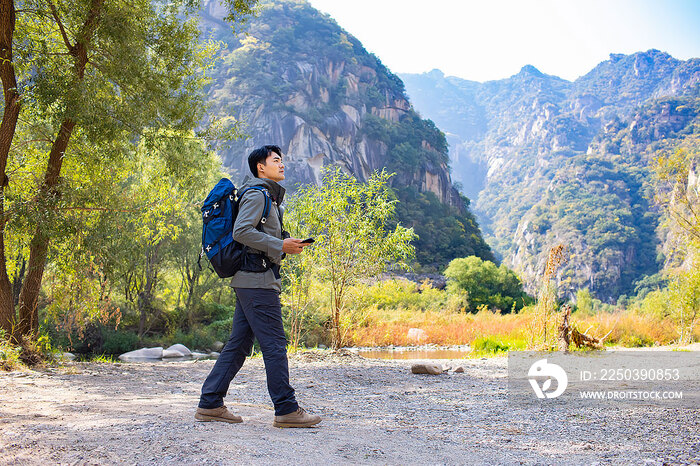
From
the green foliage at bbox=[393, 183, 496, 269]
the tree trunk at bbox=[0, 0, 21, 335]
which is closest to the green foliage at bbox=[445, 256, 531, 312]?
the green foliage at bbox=[393, 183, 496, 269]

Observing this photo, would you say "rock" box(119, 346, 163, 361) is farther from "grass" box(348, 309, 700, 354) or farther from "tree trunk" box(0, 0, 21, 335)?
"tree trunk" box(0, 0, 21, 335)

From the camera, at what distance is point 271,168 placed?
351 centimetres

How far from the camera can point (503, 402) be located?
4852 millimetres

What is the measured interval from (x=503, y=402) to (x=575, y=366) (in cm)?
313

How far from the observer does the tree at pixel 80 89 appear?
6.43 metres

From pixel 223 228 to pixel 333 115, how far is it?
2863 inches

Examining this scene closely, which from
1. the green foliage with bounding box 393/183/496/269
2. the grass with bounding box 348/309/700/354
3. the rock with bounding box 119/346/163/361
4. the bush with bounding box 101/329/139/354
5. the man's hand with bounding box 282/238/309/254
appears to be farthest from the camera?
the green foliage with bounding box 393/183/496/269

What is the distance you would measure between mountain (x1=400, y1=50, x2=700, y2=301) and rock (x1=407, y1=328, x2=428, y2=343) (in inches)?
171

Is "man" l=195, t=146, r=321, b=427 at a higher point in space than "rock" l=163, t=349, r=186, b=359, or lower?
higher

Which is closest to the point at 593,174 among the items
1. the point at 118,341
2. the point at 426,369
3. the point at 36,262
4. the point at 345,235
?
the point at 118,341

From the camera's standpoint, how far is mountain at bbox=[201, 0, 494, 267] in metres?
64.8

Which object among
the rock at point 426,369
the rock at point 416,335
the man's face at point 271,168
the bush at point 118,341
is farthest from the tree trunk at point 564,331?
the bush at point 118,341

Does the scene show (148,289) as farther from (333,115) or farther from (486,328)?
(333,115)

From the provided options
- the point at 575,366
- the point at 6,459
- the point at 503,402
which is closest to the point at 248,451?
the point at 6,459
